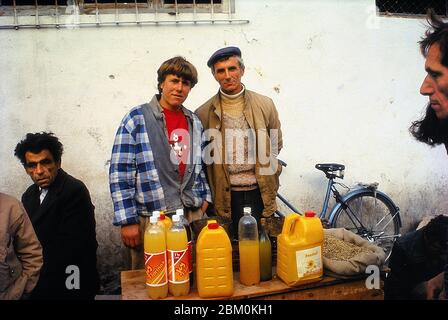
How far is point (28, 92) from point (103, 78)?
23.9 inches

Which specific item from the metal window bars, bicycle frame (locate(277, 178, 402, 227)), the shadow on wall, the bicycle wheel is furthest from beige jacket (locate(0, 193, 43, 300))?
the bicycle wheel

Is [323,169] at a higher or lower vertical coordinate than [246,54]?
lower

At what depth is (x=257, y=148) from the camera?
2840 mm

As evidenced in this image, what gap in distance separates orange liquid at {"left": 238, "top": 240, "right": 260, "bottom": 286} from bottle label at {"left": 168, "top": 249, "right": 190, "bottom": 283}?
0.99ft

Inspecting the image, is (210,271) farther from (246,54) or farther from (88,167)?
(246,54)

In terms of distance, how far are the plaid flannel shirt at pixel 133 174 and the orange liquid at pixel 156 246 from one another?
27.7 inches

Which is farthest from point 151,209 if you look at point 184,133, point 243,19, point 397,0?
point 397,0

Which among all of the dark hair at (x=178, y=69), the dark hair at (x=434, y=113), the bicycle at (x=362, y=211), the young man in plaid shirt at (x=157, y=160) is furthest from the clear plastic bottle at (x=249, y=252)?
the bicycle at (x=362, y=211)

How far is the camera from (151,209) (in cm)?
250

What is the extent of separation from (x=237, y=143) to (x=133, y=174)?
2.73 feet

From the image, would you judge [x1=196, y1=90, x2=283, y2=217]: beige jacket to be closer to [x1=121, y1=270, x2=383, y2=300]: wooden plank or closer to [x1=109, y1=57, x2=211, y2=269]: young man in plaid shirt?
[x1=109, y1=57, x2=211, y2=269]: young man in plaid shirt

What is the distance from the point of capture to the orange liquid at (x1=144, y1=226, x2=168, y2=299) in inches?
67.7

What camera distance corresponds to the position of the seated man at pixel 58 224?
7.98 ft

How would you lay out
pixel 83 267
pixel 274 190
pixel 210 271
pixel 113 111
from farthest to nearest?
pixel 113 111
pixel 274 190
pixel 83 267
pixel 210 271
